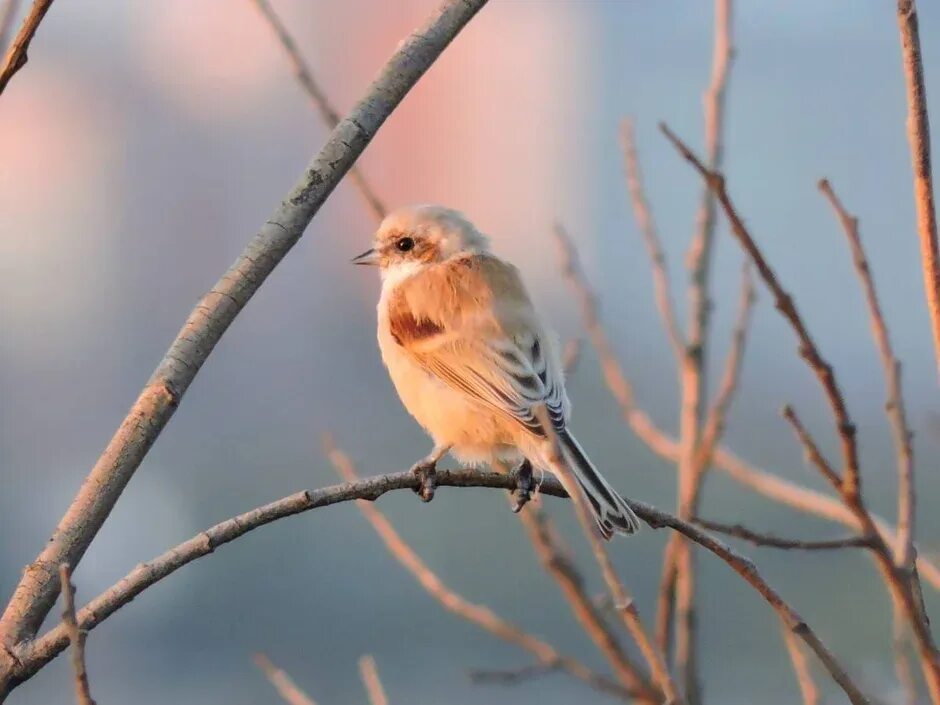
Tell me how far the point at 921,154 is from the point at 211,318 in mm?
814

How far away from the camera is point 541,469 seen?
2.34 metres

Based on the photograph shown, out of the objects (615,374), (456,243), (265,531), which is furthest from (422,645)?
(615,374)

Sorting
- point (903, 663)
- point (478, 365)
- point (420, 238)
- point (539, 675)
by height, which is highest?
point (420, 238)

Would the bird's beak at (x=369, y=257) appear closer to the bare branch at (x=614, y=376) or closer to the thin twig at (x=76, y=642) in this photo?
the bare branch at (x=614, y=376)

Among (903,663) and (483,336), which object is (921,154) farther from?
(483,336)

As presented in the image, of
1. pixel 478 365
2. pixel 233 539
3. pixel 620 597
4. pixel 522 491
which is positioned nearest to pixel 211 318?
pixel 233 539

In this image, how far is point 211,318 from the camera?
56.2 inches

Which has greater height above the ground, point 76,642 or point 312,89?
point 312,89

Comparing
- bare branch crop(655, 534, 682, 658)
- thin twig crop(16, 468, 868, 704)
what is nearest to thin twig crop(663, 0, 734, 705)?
bare branch crop(655, 534, 682, 658)

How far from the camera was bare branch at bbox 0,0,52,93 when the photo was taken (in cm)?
131

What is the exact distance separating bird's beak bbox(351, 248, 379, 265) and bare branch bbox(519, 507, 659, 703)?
1247 mm

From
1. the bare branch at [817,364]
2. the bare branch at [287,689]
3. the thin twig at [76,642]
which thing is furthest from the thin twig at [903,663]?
the thin twig at [76,642]

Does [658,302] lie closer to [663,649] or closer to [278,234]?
[663,649]

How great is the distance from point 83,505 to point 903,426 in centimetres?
90
